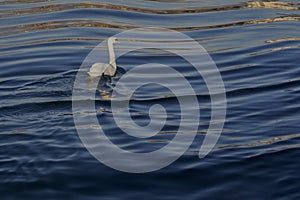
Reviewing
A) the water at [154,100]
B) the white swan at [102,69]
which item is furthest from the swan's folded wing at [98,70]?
the water at [154,100]

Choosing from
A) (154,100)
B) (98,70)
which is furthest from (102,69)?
(154,100)

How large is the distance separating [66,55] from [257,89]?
13.7 feet

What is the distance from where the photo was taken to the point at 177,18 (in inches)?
654

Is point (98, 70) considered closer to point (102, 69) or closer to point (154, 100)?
point (102, 69)

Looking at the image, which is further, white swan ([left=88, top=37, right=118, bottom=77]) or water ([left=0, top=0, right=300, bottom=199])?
white swan ([left=88, top=37, right=118, bottom=77])

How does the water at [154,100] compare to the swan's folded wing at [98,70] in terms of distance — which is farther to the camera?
the swan's folded wing at [98,70]

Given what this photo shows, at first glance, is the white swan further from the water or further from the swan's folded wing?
the water

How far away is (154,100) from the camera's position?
424 inches

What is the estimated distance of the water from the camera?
7.79m

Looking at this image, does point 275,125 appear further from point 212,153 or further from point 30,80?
point 30,80

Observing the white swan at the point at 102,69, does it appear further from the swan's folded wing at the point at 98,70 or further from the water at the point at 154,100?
the water at the point at 154,100

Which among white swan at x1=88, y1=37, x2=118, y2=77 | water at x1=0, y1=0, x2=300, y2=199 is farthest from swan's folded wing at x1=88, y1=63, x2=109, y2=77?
water at x1=0, y1=0, x2=300, y2=199

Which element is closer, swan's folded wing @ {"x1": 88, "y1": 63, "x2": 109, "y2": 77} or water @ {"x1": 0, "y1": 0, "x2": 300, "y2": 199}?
water @ {"x1": 0, "y1": 0, "x2": 300, "y2": 199}

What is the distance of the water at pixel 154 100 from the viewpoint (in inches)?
307
